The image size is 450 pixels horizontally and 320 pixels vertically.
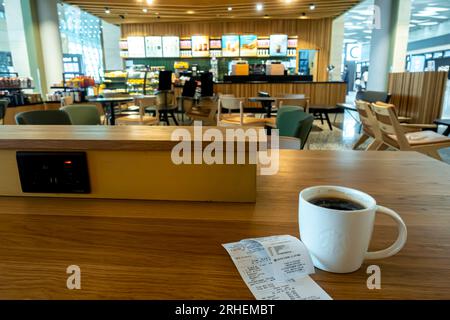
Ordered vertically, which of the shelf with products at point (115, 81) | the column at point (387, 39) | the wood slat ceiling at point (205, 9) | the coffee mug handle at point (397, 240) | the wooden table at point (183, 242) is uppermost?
the wood slat ceiling at point (205, 9)

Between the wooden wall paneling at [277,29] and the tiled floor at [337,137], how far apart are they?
4.34 m

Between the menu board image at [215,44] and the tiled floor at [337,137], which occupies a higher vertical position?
the menu board image at [215,44]

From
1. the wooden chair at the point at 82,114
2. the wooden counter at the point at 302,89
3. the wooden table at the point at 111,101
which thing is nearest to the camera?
the wooden chair at the point at 82,114

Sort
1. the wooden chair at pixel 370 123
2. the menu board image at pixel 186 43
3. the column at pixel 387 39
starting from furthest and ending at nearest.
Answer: the menu board image at pixel 186 43 < the column at pixel 387 39 < the wooden chair at pixel 370 123

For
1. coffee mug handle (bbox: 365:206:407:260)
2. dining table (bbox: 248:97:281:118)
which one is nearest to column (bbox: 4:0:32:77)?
dining table (bbox: 248:97:281:118)

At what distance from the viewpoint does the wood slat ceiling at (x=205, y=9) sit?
8.96 metres

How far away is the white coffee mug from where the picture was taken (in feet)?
1.62

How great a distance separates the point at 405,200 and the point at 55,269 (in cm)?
83

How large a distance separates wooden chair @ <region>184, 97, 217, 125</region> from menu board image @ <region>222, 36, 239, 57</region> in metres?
4.78

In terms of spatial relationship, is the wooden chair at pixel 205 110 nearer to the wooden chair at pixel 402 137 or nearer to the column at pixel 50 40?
the column at pixel 50 40

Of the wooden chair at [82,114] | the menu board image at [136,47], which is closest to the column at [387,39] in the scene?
the wooden chair at [82,114]

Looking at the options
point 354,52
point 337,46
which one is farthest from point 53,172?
point 354,52

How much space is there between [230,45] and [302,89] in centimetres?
424

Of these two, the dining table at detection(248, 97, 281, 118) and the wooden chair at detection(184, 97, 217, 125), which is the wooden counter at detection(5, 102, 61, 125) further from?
the dining table at detection(248, 97, 281, 118)
